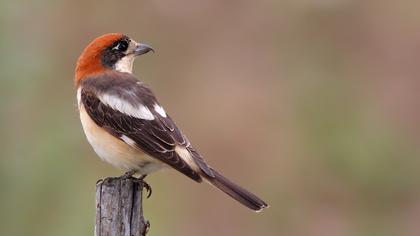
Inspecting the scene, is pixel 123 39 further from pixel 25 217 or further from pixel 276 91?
pixel 276 91

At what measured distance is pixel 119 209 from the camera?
5199mm

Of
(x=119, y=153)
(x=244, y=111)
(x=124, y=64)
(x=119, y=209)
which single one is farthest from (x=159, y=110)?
(x=244, y=111)

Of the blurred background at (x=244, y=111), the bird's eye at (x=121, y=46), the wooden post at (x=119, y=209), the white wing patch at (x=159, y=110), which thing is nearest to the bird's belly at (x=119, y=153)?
the white wing patch at (x=159, y=110)

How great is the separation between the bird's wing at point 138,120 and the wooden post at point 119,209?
0.52 meters

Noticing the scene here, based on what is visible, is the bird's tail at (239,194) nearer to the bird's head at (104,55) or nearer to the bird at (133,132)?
the bird at (133,132)

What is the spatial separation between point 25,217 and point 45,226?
225 mm

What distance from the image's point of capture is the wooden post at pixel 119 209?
5125 millimetres

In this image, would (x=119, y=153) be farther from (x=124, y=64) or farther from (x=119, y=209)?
(x=124, y=64)

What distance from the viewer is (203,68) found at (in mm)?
12961

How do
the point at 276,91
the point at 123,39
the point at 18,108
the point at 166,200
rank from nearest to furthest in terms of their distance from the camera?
1. the point at 123,39
2. the point at 18,108
3. the point at 166,200
4. the point at 276,91

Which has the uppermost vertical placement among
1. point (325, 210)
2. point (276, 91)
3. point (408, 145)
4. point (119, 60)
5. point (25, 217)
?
point (276, 91)

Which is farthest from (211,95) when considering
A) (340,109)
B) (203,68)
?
(340,109)

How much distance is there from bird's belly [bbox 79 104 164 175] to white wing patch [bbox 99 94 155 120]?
0.17 meters

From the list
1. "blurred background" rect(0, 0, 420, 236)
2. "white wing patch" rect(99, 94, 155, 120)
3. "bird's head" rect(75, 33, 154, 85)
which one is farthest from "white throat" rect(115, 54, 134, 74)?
"blurred background" rect(0, 0, 420, 236)
